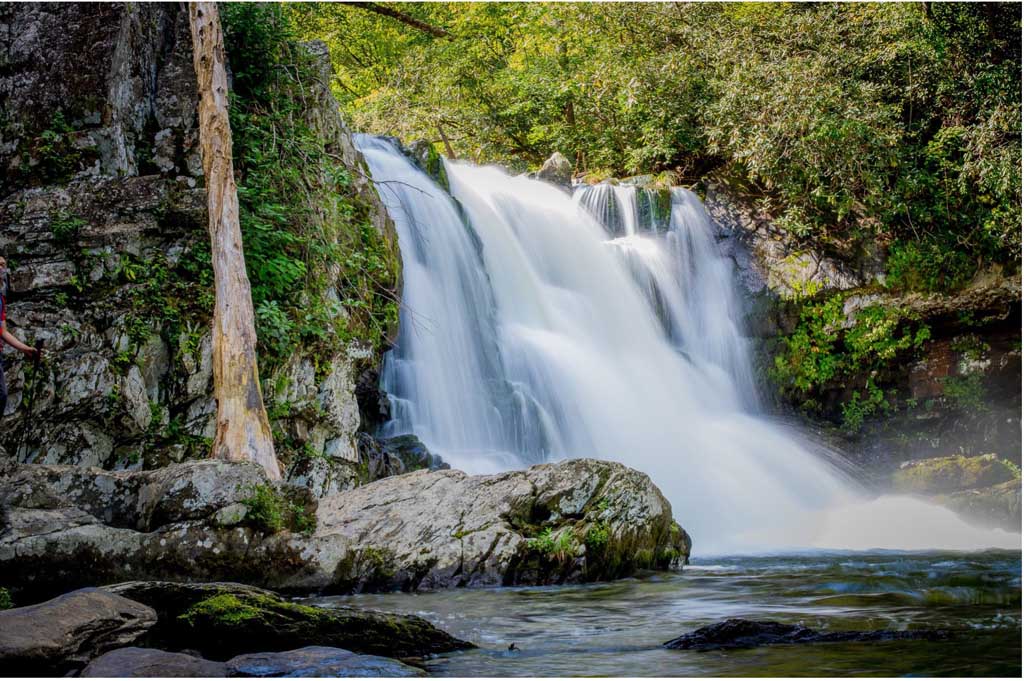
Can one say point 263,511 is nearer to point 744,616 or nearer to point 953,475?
point 744,616

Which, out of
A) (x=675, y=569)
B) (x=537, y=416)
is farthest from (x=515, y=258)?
(x=675, y=569)

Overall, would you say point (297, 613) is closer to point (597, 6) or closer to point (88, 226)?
point (88, 226)

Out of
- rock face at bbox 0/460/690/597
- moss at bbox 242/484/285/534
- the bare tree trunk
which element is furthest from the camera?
the bare tree trunk

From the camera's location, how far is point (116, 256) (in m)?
8.48

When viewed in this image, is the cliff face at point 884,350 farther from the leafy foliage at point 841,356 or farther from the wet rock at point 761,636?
the wet rock at point 761,636

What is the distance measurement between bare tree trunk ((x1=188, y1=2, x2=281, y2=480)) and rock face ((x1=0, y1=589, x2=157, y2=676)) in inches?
116

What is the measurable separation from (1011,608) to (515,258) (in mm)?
10497

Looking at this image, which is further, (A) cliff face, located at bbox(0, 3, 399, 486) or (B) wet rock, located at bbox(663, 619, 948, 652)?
(A) cliff face, located at bbox(0, 3, 399, 486)

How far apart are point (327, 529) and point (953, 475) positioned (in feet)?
33.6

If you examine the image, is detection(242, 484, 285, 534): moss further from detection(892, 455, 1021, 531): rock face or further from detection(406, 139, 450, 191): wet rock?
detection(406, 139, 450, 191): wet rock

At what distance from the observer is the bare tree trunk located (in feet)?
24.0

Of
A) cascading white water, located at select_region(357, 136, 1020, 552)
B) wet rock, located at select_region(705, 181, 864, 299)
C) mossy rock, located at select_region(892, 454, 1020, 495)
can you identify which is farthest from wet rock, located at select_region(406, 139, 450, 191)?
mossy rock, located at select_region(892, 454, 1020, 495)

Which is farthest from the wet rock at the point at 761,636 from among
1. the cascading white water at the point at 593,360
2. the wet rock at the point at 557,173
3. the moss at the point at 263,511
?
the wet rock at the point at 557,173

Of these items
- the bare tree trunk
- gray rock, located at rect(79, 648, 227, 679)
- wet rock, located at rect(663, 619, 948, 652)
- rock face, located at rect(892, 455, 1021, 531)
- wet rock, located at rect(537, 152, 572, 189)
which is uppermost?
wet rock, located at rect(537, 152, 572, 189)
